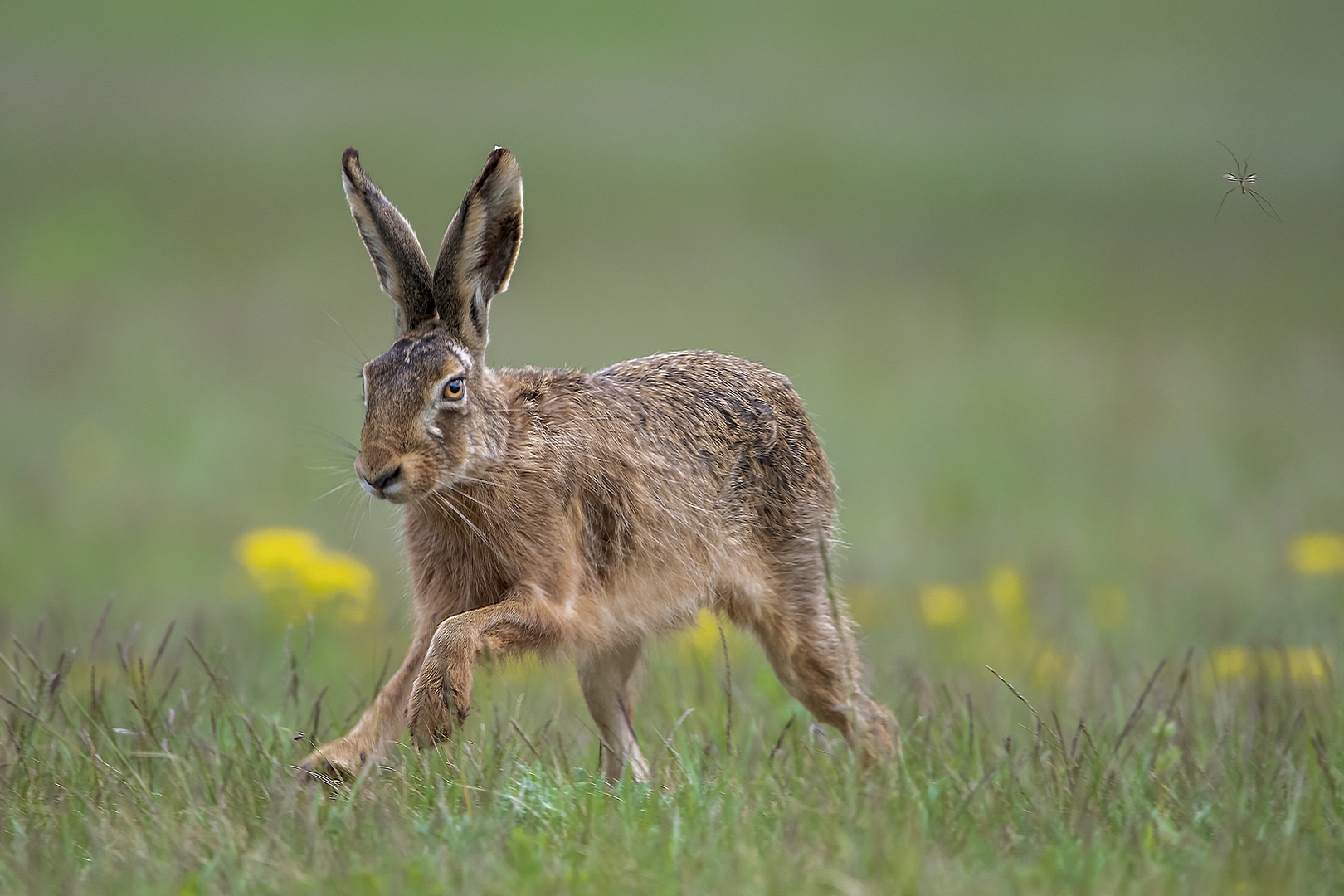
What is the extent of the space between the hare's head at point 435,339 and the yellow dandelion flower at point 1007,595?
4.21 meters

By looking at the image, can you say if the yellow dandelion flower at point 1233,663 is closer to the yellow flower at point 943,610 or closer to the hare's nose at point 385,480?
the yellow flower at point 943,610

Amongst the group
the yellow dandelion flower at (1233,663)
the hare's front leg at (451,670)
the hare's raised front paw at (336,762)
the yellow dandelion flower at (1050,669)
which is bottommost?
the yellow dandelion flower at (1050,669)

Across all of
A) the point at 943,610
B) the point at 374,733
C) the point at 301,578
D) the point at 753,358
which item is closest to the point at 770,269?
the point at 753,358

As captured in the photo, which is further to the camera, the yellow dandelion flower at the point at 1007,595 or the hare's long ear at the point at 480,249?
the yellow dandelion flower at the point at 1007,595

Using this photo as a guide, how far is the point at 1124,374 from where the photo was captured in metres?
15.9

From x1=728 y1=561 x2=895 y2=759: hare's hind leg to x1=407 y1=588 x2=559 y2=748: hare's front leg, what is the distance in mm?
1341

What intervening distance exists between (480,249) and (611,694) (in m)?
1.86

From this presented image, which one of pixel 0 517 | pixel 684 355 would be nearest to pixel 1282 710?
pixel 684 355

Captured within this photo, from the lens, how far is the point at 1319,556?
8.59 metres

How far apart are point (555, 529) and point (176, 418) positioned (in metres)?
10.4

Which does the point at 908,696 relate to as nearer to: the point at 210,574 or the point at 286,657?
the point at 286,657

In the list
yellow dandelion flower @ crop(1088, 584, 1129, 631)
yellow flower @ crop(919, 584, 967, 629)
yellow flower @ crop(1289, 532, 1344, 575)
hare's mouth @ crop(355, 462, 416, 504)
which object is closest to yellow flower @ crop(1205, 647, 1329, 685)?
yellow dandelion flower @ crop(1088, 584, 1129, 631)

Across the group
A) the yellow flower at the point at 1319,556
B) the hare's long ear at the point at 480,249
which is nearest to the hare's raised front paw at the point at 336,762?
the hare's long ear at the point at 480,249

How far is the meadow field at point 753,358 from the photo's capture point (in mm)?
3986
